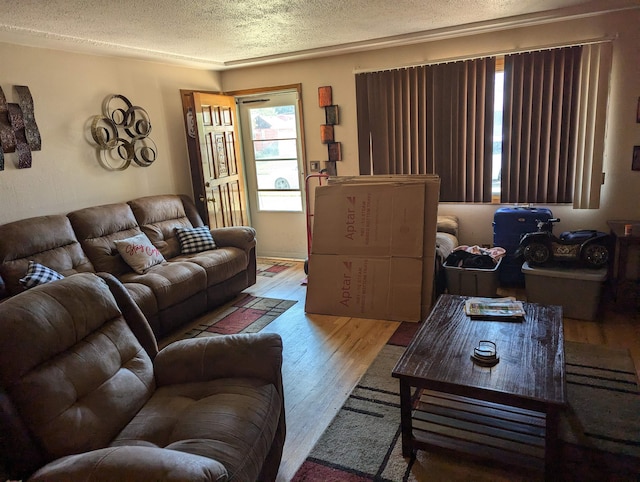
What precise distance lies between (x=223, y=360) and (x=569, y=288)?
266 centimetres

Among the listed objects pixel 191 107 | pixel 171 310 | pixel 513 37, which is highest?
pixel 513 37

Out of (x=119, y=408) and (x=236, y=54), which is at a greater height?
(x=236, y=54)

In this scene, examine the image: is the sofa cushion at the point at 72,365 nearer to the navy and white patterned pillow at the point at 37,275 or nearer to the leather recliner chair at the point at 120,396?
the leather recliner chair at the point at 120,396

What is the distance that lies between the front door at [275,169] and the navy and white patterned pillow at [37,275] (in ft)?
8.99

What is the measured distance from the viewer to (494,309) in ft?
7.72

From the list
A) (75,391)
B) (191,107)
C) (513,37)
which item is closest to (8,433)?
(75,391)

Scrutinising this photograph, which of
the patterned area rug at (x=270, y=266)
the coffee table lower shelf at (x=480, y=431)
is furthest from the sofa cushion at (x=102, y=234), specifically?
the coffee table lower shelf at (x=480, y=431)

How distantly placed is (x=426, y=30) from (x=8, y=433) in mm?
3951

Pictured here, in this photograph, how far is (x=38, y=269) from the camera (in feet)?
9.68

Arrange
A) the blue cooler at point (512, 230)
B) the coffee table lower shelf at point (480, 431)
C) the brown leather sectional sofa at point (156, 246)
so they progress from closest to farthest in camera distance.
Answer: the coffee table lower shelf at point (480, 431) → the brown leather sectional sofa at point (156, 246) → the blue cooler at point (512, 230)

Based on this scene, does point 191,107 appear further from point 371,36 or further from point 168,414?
point 168,414

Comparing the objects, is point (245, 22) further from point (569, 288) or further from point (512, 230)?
point (569, 288)

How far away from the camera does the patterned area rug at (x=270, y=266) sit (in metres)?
4.89

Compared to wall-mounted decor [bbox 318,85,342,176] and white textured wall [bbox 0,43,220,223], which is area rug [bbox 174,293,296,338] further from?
wall-mounted decor [bbox 318,85,342,176]
